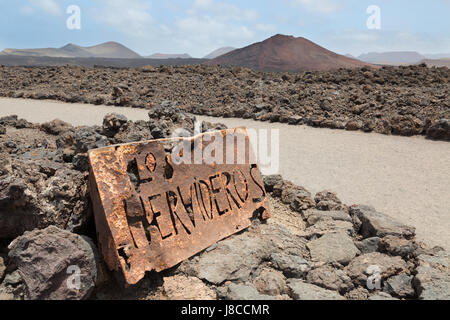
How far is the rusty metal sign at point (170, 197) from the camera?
9.36 ft

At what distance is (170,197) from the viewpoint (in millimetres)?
3328

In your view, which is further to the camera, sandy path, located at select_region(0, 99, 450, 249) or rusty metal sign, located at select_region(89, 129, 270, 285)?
sandy path, located at select_region(0, 99, 450, 249)

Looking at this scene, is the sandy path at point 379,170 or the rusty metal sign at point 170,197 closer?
the rusty metal sign at point 170,197

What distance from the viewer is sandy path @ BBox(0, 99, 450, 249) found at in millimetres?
5293

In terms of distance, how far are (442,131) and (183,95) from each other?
373 inches

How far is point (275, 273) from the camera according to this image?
323 centimetres

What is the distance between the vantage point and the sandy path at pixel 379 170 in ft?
17.4

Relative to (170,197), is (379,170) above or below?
below

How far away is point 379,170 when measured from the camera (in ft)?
23.0

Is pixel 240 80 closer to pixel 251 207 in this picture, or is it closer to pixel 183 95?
pixel 183 95

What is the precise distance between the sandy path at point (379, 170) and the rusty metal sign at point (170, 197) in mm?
2461

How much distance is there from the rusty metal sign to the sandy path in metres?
2.46

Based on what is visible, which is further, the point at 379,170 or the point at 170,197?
the point at 379,170

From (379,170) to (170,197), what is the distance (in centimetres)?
515
